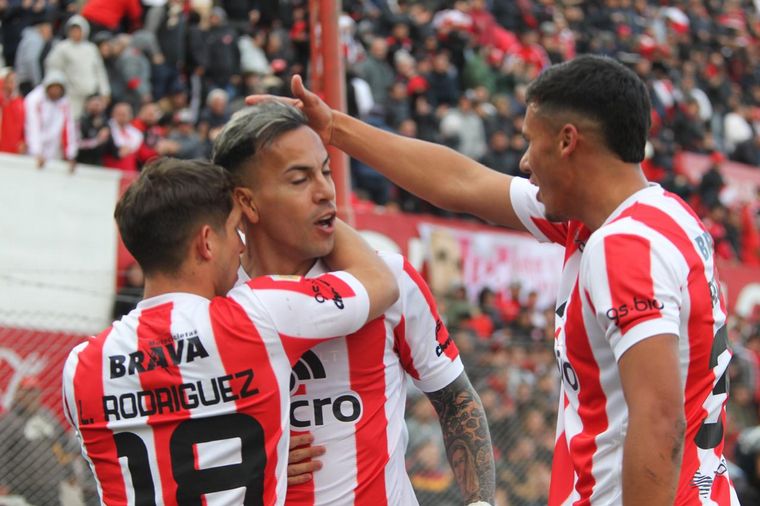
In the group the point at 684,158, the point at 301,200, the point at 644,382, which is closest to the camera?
the point at 644,382

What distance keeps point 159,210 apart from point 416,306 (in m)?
0.81

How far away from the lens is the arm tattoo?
351 cm

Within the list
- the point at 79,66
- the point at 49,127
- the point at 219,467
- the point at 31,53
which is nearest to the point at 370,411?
the point at 219,467

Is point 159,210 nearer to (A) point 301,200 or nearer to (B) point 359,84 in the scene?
(A) point 301,200

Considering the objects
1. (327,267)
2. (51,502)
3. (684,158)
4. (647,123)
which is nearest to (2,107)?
(51,502)

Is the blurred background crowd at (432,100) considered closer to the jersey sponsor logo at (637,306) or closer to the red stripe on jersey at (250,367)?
the red stripe on jersey at (250,367)

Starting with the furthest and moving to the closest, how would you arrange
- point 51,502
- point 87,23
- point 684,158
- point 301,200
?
point 684,158 < point 87,23 < point 51,502 < point 301,200

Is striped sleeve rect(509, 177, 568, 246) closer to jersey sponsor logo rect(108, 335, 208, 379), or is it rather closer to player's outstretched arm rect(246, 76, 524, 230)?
player's outstretched arm rect(246, 76, 524, 230)

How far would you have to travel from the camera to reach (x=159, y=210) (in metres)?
3.04

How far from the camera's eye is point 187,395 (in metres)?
2.96

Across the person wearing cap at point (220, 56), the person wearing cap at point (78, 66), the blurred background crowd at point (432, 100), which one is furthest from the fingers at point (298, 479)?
the person wearing cap at point (220, 56)

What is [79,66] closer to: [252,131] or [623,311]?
[252,131]

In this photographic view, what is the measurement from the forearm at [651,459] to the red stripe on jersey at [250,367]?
914mm

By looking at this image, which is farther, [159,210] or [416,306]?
[416,306]
